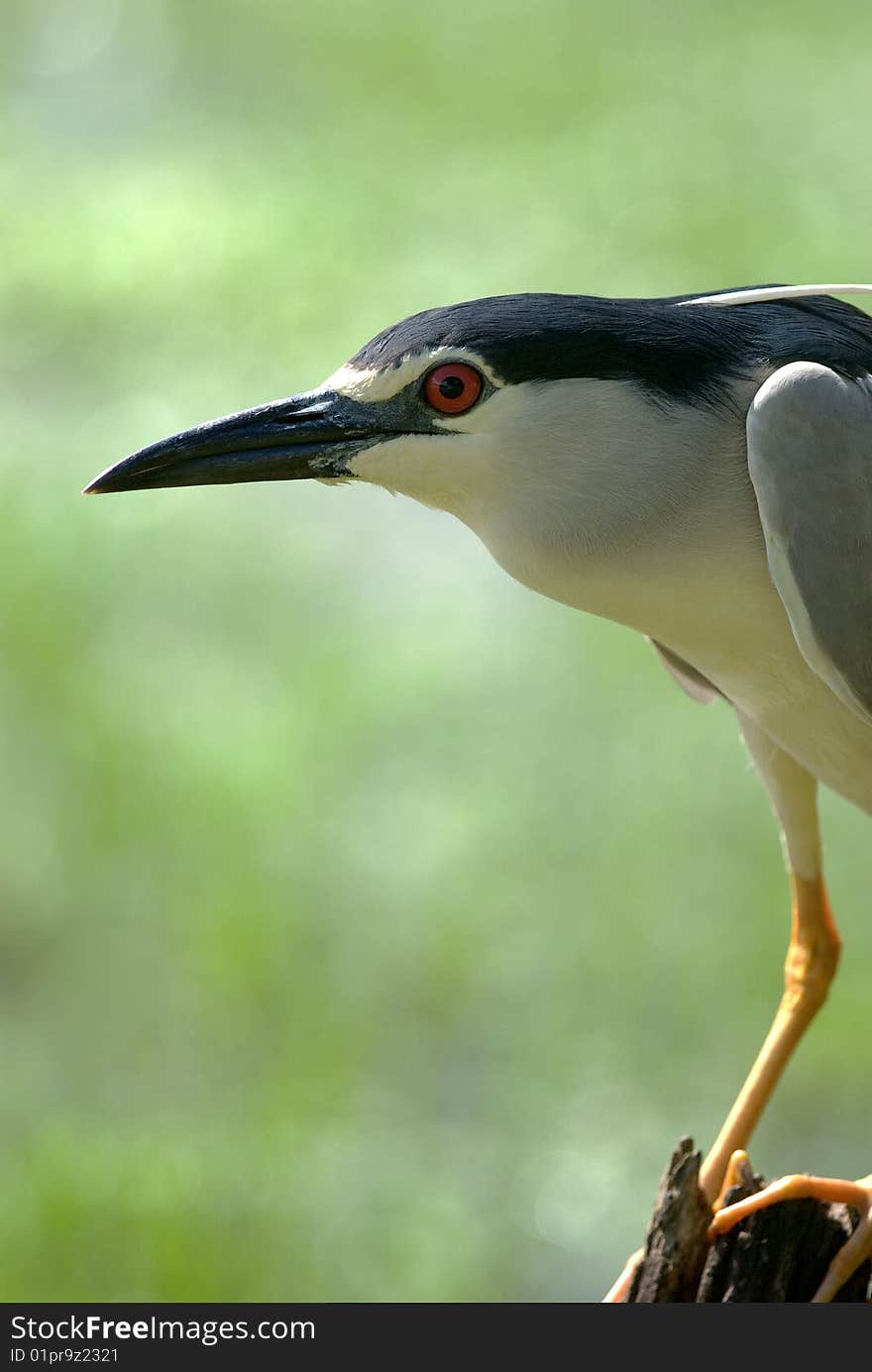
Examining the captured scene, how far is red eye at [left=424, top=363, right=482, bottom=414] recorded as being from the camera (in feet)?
3.75

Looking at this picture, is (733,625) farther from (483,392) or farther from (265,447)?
(265,447)

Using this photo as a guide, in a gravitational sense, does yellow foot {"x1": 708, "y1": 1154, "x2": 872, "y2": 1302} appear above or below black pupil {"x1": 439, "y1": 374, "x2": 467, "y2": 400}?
below

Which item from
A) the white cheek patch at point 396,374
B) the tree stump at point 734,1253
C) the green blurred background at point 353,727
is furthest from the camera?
the green blurred background at point 353,727

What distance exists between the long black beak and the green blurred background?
148 cm

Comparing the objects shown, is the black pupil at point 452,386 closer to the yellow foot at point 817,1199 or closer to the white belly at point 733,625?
the white belly at point 733,625

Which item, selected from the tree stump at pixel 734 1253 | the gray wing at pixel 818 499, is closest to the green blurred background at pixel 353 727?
the tree stump at pixel 734 1253

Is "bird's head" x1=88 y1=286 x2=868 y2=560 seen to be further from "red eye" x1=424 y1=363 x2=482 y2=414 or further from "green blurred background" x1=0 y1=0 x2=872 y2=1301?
"green blurred background" x1=0 y1=0 x2=872 y2=1301

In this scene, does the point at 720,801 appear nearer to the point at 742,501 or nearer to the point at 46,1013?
the point at 46,1013

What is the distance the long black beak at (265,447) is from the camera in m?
1.18

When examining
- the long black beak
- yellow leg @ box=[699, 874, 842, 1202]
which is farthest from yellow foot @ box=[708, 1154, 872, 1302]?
the long black beak

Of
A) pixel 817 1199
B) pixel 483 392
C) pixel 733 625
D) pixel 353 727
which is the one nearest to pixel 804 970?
pixel 817 1199

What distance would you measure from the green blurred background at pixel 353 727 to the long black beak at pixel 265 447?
1479mm

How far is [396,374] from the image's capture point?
1150mm

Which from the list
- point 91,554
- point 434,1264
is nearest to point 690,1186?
point 434,1264
